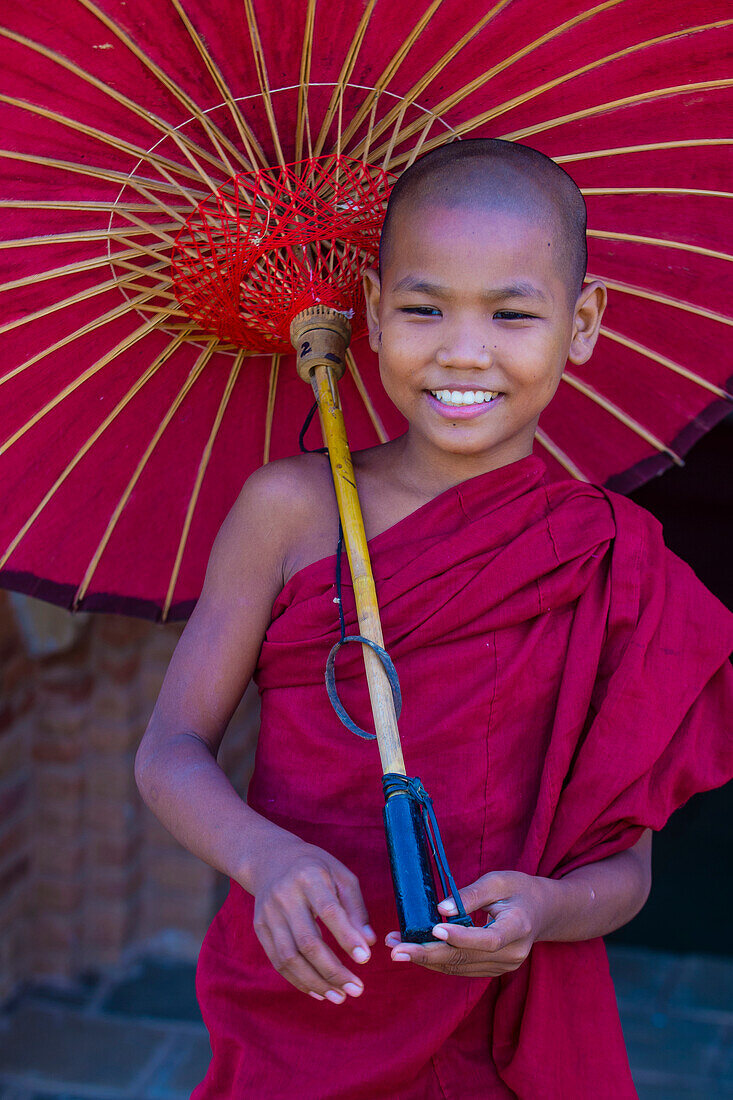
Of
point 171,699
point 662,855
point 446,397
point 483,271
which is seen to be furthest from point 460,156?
point 662,855

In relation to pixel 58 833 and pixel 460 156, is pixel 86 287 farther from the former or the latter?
pixel 58 833

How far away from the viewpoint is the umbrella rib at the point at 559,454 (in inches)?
78.1

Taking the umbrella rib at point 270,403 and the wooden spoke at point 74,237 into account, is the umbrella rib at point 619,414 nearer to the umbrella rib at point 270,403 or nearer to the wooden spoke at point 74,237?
the umbrella rib at point 270,403

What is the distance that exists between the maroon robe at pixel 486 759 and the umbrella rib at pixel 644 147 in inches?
18.2

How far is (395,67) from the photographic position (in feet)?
4.99

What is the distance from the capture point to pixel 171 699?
1.59 metres

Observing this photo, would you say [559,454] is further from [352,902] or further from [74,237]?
[352,902]

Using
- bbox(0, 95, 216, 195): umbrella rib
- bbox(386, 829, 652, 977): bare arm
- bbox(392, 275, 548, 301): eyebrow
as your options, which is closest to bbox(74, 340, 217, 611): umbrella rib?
bbox(0, 95, 216, 195): umbrella rib

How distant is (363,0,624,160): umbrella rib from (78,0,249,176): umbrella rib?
0.22m

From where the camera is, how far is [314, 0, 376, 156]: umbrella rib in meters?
1.45

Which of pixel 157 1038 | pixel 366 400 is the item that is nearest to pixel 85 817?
pixel 157 1038

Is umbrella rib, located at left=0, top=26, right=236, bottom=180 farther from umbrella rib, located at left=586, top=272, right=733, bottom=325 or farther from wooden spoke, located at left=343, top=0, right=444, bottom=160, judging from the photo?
umbrella rib, located at left=586, top=272, right=733, bottom=325

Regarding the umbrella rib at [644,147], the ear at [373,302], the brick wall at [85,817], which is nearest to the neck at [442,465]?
the ear at [373,302]

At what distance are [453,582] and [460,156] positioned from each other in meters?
0.56
